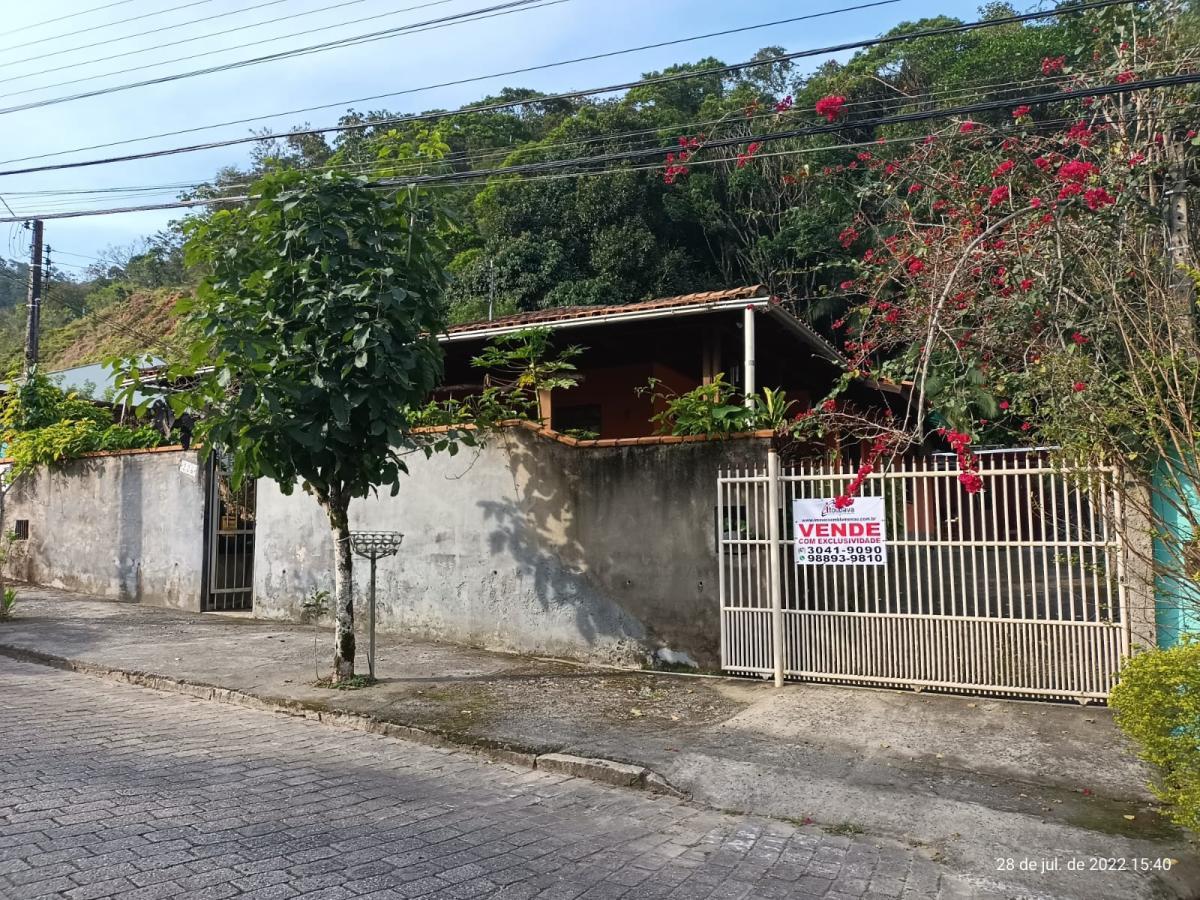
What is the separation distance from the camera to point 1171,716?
4324mm

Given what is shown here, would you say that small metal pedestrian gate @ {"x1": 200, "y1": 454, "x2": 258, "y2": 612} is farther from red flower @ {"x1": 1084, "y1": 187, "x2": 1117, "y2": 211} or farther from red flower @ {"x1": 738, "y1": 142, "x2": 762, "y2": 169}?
red flower @ {"x1": 1084, "y1": 187, "x2": 1117, "y2": 211}

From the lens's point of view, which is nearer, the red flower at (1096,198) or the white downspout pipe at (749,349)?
the red flower at (1096,198)

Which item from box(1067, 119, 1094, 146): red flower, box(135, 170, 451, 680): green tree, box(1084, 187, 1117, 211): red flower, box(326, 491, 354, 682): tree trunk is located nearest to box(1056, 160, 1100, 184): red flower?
box(1084, 187, 1117, 211): red flower

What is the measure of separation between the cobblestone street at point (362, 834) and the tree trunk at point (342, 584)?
5.21ft

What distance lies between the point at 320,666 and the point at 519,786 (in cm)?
391

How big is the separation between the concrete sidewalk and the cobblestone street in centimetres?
30

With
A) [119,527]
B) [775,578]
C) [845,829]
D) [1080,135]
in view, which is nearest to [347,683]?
[775,578]

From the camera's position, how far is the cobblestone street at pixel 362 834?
3748 mm

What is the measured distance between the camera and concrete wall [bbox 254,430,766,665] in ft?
27.2

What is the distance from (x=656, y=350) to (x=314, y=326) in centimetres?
655

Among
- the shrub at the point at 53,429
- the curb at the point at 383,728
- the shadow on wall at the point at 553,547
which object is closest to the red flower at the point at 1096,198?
the shadow on wall at the point at 553,547

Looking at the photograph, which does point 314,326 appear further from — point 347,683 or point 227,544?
point 227,544

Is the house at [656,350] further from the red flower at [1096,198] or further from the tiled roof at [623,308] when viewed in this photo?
the red flower at [1096,198]

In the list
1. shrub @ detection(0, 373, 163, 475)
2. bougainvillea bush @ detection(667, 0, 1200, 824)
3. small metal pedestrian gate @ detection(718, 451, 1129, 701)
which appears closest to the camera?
bougainvillea bush @ detection(667, 0, 1200, 824)
